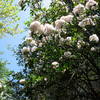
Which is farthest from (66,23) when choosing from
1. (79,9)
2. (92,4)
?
(92,4)

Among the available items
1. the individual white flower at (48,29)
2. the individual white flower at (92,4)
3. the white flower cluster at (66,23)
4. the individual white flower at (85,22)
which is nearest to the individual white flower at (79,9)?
the white flower cluster at (66,23)

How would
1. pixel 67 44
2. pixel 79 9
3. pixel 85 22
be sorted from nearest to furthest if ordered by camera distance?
1. pixel 85 22
2. pixel 79 9
3. pixel 67 44

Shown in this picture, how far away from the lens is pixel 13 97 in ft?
39.6

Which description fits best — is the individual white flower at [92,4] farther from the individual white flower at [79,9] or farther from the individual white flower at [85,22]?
the individual white flower at [85,22]

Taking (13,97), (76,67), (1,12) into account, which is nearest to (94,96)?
(76,67)

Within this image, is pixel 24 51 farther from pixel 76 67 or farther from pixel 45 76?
pixel 76 67

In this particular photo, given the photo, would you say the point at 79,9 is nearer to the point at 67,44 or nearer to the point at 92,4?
the point at 92,4

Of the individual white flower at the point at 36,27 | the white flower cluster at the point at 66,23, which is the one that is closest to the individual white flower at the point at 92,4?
the white flower cluster at the point at 66,23

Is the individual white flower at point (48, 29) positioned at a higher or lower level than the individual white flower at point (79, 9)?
lower

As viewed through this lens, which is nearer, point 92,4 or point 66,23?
point 92,4

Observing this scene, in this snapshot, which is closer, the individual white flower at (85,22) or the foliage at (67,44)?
the individual white flower at (85,22)

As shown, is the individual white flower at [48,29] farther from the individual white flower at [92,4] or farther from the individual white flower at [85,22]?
the individual white flower at [92,4]

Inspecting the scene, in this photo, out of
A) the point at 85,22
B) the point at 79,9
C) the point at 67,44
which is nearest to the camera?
the point at 85,22

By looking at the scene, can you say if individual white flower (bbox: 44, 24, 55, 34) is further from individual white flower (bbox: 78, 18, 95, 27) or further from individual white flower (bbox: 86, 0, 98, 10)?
individual white flower (bbox: 86, 0, 98, 10)
